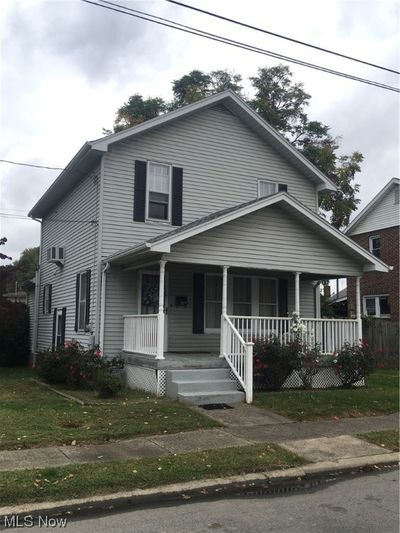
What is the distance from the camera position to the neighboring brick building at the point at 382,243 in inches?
1011

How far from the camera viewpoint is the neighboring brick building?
84.2ft

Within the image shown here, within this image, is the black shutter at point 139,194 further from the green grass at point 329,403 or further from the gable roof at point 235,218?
the green grass at point 329,403

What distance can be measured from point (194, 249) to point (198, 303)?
3.04 meters

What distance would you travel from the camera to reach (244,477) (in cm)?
634

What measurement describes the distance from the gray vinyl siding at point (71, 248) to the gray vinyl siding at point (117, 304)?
41cm

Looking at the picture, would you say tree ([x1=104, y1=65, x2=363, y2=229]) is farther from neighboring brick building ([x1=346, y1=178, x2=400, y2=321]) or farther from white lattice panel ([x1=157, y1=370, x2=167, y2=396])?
white lattice panel ([x1=157, y1=370, x2=167, y2=396])

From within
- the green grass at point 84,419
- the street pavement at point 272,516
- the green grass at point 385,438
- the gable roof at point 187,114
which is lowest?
the street pavement at point 272,516

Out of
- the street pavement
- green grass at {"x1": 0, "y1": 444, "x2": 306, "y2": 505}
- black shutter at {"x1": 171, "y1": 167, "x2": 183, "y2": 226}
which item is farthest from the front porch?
the street pavement

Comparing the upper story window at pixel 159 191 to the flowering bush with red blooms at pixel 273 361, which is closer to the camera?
the flowering bush with red blooms at pixel 273 361

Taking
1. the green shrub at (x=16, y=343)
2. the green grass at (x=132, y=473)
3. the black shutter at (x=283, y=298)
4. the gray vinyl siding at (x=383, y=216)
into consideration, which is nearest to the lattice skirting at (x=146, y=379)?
the green grass at (x=132, y=473)

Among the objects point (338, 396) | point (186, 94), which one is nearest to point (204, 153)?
point (338, 396)

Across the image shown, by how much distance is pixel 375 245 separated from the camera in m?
27.3

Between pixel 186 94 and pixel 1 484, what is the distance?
25.5 meters

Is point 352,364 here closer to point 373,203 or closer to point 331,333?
point 331,333
